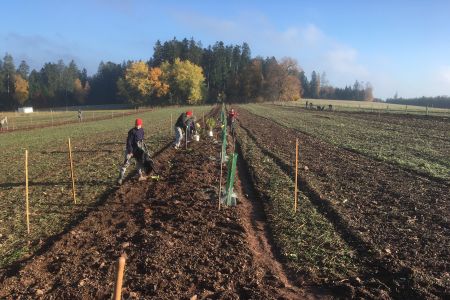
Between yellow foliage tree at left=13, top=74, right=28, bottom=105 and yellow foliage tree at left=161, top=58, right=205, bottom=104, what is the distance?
4335 cm

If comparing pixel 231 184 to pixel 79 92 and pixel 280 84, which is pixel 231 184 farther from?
pixel 79 92

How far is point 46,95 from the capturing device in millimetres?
131625

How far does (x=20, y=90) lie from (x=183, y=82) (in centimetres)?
5036

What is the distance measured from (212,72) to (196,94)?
97.0ft

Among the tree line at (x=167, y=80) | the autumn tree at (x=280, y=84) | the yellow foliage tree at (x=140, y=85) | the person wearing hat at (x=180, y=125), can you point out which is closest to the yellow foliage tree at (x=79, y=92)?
the tree line at (x=167, y=80)

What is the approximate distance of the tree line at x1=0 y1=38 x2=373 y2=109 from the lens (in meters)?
109

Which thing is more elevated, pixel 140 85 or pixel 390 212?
pixel 140 85

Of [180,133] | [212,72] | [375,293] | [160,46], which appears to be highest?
[160,46]

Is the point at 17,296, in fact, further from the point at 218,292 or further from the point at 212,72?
the point at 212,72

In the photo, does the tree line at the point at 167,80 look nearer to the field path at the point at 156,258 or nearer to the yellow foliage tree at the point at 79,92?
the yellow foliage tree at the point at 79,92

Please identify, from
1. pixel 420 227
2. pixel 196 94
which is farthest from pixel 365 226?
pixel 196 94

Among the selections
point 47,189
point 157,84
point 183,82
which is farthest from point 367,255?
point 183,82

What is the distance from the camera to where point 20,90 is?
123m

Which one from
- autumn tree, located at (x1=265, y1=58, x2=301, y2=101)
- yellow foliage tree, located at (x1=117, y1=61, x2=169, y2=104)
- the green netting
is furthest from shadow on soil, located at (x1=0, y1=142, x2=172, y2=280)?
autumn tree, located at (x1=265, y1=58, x2=301, y2=101)
